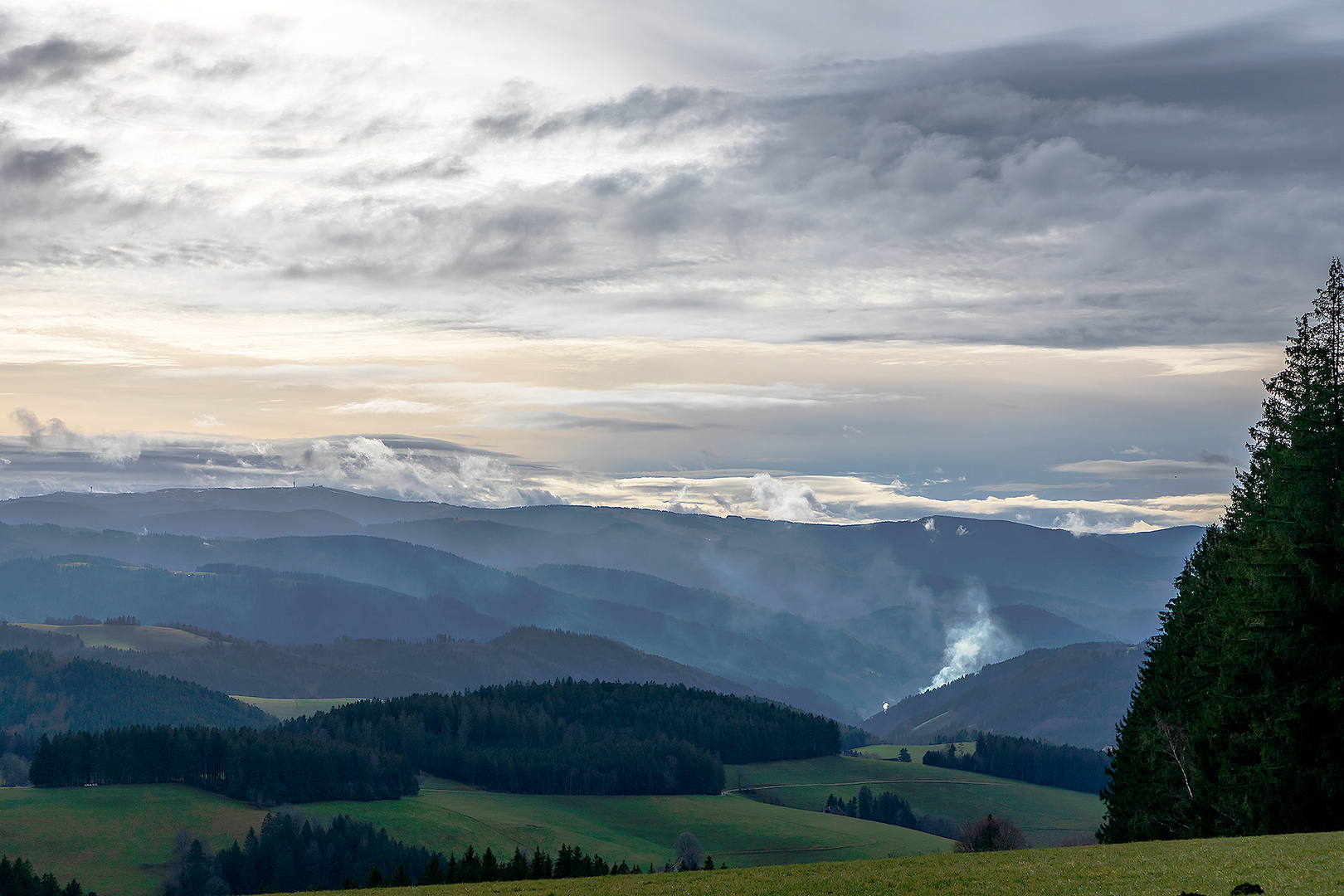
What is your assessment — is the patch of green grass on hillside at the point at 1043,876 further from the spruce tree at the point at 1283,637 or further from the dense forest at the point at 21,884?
the dense forest at the point at 21,884

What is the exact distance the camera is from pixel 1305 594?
6300 centimetres

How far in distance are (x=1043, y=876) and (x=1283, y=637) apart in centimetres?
2772

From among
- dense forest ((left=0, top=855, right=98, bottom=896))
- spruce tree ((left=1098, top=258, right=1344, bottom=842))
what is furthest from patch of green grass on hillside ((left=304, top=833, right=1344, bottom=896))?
dense forest ((left=0, top=855, right=98, bottom=896))

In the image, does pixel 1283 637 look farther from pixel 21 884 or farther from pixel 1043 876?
pixel 21 884

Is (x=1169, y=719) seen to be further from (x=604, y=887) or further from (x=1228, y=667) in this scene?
(x=604, y=887)

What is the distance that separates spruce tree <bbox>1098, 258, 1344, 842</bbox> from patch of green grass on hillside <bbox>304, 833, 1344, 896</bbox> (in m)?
11.9

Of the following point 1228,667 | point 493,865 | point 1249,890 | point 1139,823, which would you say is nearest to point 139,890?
point 493,865

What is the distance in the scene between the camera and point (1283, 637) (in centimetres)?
6306

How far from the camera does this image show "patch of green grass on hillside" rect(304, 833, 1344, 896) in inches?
1553

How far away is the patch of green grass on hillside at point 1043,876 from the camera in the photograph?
129 feet

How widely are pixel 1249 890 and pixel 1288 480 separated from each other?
35874 millimetres

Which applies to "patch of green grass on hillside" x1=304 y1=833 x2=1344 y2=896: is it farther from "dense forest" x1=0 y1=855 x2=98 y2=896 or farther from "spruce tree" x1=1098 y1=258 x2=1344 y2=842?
"dense forest" x1=0 y1=855 x2=98 y2=896

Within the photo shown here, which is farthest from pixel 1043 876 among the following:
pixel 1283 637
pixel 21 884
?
pixel 21 884

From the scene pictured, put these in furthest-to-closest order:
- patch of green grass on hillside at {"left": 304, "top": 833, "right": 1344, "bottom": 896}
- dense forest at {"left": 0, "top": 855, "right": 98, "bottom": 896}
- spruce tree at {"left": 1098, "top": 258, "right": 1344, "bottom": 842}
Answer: dense forest at {"left": 0, "top": 855, "right": 98, "bottom": 896}
spruce tree at {"left": 1098, "top": 258, "right": 1344, "bottom": 842}
patch of green grass on hillside at {"left": 304, "top": 833, "right": 1344, "bottom": 896}
